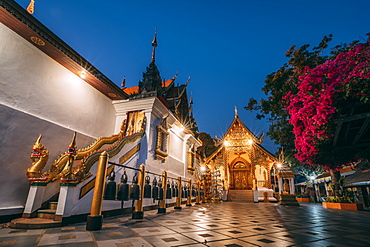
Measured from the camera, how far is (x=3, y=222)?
156 inches

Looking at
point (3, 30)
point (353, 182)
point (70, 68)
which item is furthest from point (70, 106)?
point (353, 182)

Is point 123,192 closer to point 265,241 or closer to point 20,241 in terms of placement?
point 20,241

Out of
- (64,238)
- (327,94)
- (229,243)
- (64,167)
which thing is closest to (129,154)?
(64,167)

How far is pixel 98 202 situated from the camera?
3.31m

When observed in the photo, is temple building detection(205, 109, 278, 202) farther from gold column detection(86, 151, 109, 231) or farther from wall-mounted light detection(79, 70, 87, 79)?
gold column detection(86, 151, 109, 231)

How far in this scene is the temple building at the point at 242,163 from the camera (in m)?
17.2

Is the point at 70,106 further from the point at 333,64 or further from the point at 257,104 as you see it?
the point at 257,104

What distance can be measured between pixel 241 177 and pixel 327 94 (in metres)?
16.1

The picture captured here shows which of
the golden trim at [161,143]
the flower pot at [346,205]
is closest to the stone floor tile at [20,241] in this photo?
the golden trim at [161,143]

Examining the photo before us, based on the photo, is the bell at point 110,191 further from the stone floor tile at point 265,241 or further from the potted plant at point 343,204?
the potted plant at point 343,204

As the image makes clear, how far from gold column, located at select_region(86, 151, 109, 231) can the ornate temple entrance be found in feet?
60.1

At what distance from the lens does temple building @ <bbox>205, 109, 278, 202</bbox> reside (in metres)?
17.2

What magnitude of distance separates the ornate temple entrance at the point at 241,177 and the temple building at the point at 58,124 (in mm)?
13446

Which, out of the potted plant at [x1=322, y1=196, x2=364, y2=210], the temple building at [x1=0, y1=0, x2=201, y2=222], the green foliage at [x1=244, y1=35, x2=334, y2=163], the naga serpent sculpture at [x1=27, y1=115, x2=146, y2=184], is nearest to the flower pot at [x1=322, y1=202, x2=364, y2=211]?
the potted plant at [x1=322, y1=196, x2=364, y2=210]
